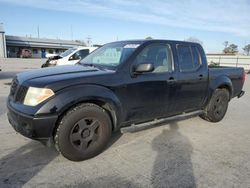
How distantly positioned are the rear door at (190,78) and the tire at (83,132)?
176 centimetres

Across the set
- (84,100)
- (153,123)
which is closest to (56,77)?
(84,100)

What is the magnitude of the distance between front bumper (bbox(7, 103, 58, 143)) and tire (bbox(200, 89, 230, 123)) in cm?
380

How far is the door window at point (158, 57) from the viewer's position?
4525 millimetres

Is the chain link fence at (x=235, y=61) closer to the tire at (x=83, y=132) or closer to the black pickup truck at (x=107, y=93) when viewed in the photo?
the black pickup truck at (x=107, y=93)

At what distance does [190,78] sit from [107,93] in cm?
204

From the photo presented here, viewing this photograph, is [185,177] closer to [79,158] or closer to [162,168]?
[162,168]

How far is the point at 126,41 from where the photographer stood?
502 centimetres

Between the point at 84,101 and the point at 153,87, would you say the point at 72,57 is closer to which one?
the point at 153,87

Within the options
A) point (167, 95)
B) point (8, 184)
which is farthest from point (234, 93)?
point (8, 184)

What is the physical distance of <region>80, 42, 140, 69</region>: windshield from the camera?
4371 mm

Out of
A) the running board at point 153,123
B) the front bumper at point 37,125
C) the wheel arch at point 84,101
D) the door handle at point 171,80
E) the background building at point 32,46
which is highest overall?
the background building at point 32,46

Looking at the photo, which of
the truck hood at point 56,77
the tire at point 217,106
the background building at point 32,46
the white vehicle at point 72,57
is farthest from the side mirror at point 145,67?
the background building at point 32,46

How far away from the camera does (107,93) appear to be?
387 centimetres

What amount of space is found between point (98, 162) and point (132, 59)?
1.75 meters
